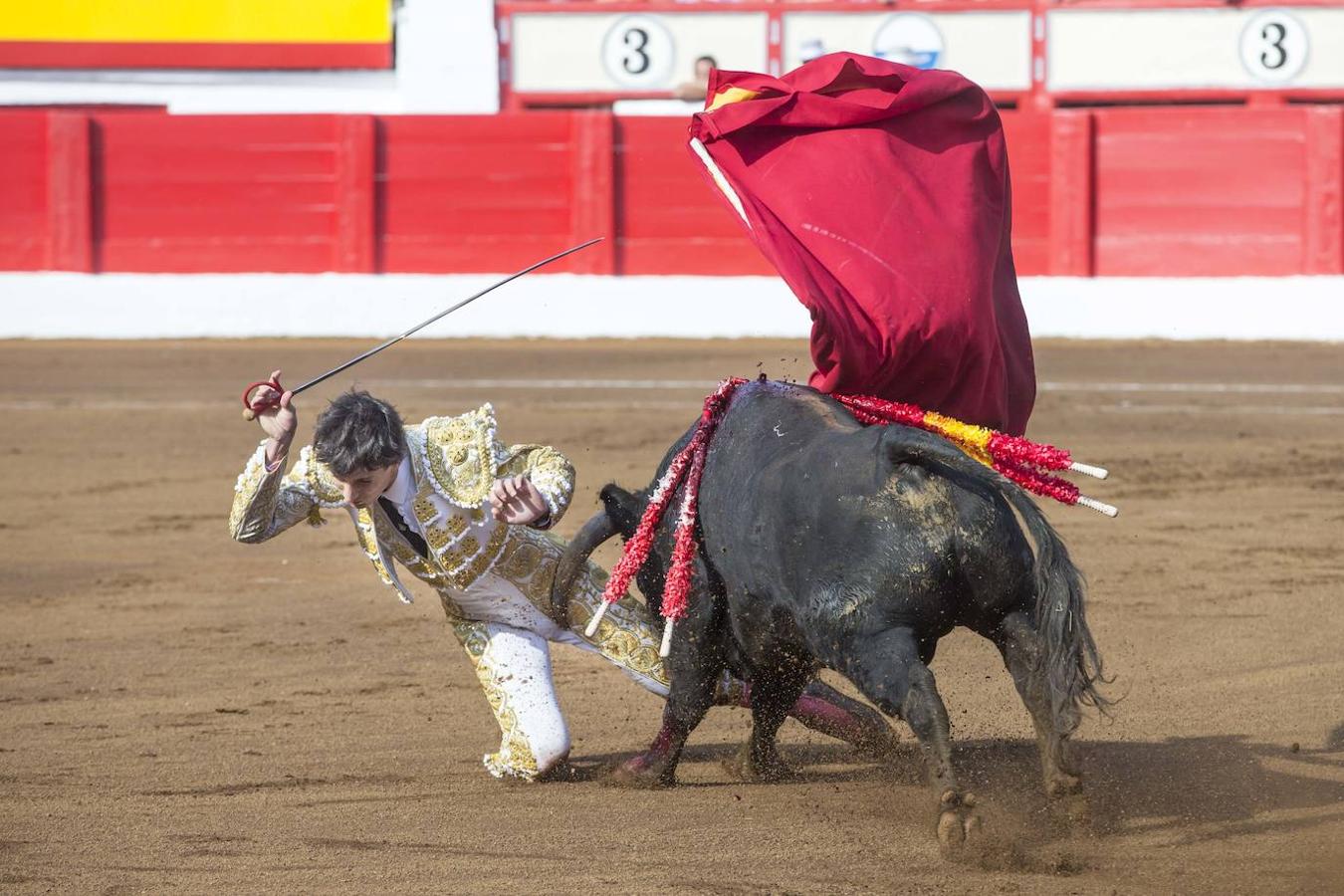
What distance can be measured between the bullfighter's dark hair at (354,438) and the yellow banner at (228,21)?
1148 cm

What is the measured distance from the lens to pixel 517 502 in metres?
3.19

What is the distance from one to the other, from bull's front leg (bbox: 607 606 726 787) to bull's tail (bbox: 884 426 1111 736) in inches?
23.7

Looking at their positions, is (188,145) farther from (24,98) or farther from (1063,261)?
(1063,261)

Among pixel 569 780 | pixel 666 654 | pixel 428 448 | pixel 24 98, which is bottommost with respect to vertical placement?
pixel 569 780

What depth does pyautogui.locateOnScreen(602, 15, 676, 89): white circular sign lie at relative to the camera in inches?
551

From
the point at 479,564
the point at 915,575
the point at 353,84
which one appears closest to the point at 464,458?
the point at 479,564

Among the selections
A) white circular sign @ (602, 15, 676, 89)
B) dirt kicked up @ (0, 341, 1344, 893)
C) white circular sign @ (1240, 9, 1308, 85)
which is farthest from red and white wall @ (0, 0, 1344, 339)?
dirt kicked up @ (0, 341, 1344, 893)

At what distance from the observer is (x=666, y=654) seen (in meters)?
3.27

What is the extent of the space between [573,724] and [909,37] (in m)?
10.5

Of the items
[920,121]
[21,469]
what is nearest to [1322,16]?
[21,469]

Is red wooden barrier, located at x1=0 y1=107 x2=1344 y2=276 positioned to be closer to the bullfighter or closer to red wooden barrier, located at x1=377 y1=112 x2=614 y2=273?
red wooden barrier, located at x1=377 y1=112 x2=614 y2=273

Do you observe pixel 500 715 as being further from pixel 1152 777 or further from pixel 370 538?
pixel 1152 777

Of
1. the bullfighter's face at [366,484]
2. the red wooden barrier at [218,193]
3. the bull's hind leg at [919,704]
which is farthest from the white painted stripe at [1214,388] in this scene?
the bull's hind leg at [919,704]

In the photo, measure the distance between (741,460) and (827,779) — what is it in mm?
711
